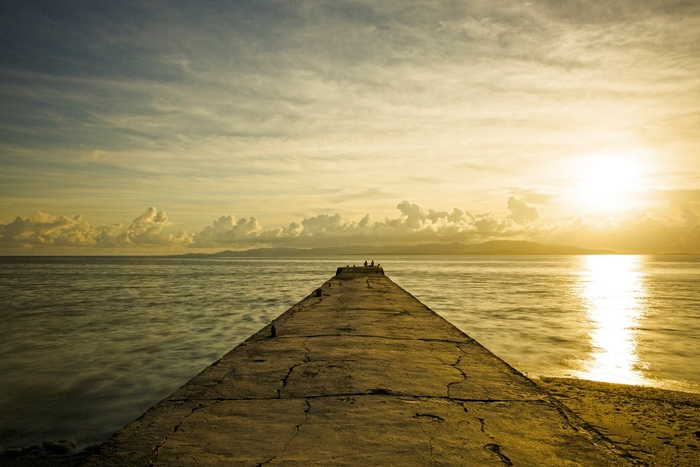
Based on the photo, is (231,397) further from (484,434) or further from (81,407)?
(81,407)

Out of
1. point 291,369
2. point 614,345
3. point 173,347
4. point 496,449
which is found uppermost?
point 496,449

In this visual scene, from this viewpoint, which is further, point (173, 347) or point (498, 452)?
point (173, 347)

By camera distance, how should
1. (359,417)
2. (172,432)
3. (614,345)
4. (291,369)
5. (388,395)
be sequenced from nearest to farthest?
(172,432) → (359,417) → (388,395) → (291,369) → (614,345)

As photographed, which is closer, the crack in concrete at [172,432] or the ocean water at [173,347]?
the crack in concrete at [172,432]

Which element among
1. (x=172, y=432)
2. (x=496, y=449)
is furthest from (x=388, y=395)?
(x=172, y=432)

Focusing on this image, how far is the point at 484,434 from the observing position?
3.05 metres

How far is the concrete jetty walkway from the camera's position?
274cm

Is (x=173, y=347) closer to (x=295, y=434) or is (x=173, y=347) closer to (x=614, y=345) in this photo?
(x=295, y=434)

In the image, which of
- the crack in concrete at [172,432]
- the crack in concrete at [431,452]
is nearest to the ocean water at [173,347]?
the crack in concrete at [172,432]

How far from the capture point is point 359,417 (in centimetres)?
336

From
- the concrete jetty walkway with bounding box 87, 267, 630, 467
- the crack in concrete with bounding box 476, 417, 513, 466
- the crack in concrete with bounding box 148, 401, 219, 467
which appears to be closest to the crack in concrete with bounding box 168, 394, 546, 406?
the concrete jetty walkway with bounding box 87, 267, 630, 467

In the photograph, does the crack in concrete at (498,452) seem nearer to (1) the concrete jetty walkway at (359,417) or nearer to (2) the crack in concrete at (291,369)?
(1) the concrete jetty walkway at (359,417)

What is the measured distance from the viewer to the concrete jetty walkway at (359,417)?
2.74 m

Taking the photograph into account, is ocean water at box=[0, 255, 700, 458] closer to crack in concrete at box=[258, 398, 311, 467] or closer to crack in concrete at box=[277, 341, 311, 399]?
crack in concrete at box=[277, 341, 311, 399]
